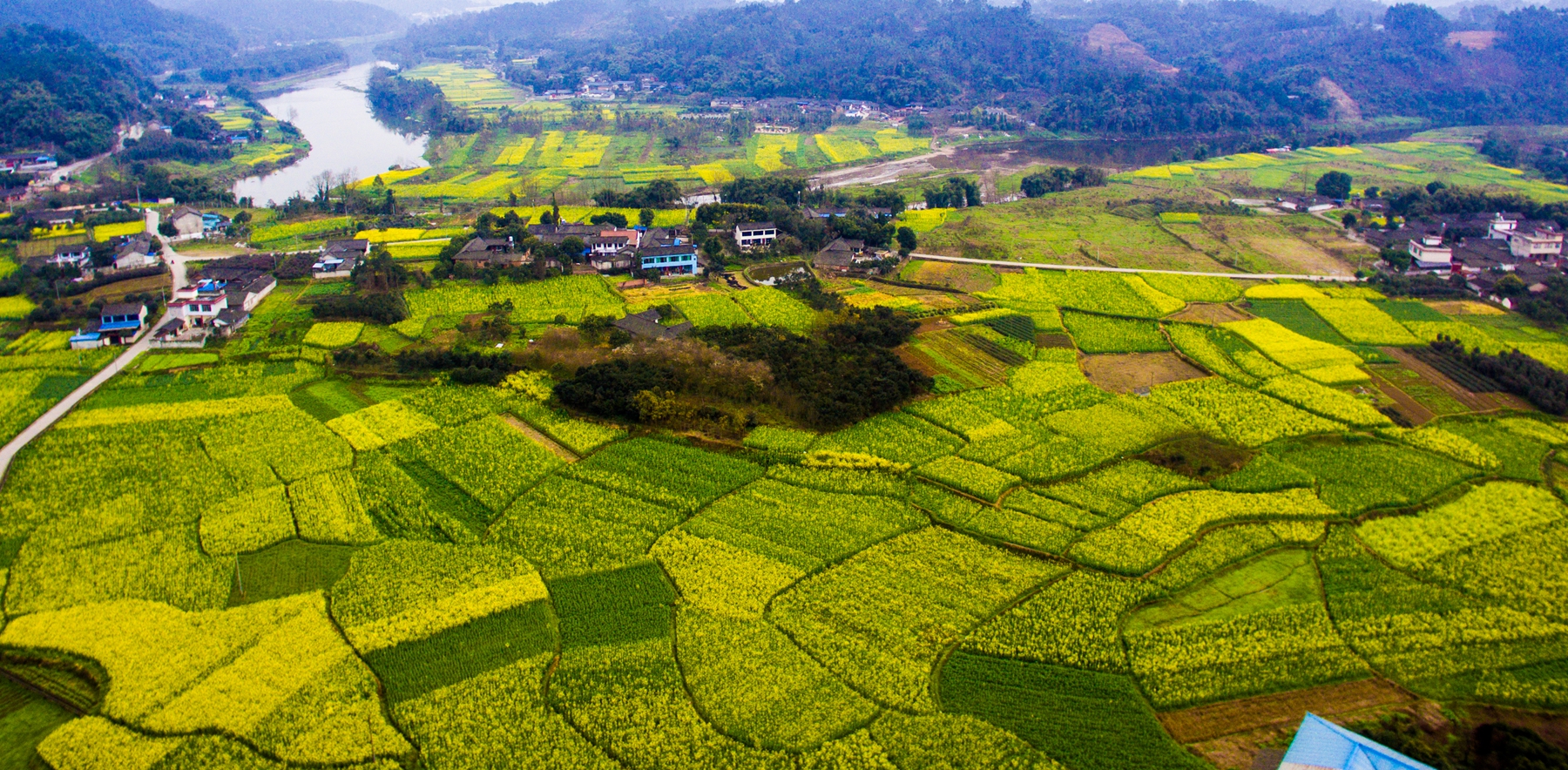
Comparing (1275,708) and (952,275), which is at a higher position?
(952,275)

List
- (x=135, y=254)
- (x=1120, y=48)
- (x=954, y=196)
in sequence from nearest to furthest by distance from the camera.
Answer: (x=135, y=254)
(x=954, y=196)
(x=1120, y=48)

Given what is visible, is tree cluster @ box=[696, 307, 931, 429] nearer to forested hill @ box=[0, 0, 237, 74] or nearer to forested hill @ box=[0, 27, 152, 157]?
forested hill @ box=[0, 27, 152, 157]

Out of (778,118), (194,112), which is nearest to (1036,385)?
(778,118)

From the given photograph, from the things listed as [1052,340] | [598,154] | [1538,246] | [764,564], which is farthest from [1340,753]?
[598,154]

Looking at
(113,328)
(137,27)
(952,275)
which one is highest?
(137,27)

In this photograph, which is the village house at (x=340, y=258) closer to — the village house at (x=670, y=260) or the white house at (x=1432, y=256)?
the village house at (x=670, y=260)

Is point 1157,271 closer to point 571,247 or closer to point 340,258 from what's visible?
point 571,247
